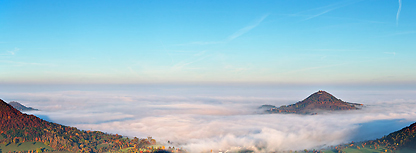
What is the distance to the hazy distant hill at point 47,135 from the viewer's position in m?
147

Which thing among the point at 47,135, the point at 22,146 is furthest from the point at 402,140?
the point at 22,146

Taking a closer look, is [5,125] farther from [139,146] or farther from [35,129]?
[139,146]

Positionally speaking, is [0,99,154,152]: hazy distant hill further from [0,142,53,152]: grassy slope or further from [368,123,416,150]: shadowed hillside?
[368,123,416,150]: shadowed hillside

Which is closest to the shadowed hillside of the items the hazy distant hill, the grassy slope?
the hazy distant hill

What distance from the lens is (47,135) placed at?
15450cm

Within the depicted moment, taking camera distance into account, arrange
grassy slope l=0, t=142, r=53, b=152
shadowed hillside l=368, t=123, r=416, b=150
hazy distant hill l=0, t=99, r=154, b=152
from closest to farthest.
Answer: grassy slope l=0, t=142, r=53, b=152
hazy distant hill l=0, t=99, r=154, b=152
shadowed hillside l=368, t=123, r=416, b=150

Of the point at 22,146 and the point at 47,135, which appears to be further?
the point at 47,135

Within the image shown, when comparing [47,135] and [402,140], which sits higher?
[47,135]

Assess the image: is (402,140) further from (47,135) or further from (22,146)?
(22,146)

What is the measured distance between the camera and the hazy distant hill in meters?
147

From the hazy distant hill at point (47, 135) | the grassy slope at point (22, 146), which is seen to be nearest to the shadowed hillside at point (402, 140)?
the hazy distant hill at point (47, 135)

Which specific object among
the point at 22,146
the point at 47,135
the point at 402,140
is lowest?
the point at 402,140

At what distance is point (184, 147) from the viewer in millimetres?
198125

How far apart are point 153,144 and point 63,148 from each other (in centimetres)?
6040
